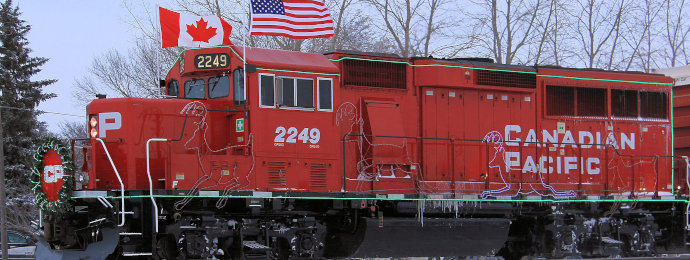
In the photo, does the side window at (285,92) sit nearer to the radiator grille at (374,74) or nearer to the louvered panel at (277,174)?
the louvered panel at (277,174)

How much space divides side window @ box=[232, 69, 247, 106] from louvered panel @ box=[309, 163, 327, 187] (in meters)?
1.57

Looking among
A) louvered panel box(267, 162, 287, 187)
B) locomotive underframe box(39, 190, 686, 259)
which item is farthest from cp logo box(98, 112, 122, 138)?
louvered panel box(267, 162, 287, 187)

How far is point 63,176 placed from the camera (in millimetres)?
11281

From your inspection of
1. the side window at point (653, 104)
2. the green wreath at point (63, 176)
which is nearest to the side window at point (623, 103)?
the side window at point (653, 104)

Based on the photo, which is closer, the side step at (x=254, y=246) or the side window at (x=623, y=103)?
the side step at (x=254, y=246)

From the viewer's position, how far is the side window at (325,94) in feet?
41.8

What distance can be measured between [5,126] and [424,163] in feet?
68.2

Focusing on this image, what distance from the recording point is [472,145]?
47.3ft

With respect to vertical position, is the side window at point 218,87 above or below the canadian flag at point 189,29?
below

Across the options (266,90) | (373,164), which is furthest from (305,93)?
(373,164)

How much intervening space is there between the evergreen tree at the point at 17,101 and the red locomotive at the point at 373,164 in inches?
721

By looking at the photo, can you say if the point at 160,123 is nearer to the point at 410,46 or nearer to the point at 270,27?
the point at 270,27

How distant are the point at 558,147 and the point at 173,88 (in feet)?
23.9

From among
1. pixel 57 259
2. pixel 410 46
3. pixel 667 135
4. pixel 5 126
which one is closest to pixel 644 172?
pixel 667 135
